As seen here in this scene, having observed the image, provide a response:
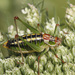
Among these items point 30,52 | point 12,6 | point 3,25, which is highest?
point 12,6

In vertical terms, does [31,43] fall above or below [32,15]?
below

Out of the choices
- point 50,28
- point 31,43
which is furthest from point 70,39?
point 31,43

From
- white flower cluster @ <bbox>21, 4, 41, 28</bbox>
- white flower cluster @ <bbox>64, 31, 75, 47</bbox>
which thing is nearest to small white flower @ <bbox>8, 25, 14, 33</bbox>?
white flower cluster @ <bbox>21, 4, 41, 28</bbox>

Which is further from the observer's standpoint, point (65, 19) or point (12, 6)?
point (12, 6)

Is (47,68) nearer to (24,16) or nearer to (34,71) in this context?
(34,71)

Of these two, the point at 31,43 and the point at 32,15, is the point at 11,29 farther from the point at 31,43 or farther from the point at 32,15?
the point at 31,43

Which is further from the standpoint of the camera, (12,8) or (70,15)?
(12,8)

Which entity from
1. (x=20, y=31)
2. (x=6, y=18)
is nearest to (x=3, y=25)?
(x=6, y=18)

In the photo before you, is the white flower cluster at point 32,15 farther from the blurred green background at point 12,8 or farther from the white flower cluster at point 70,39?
the white flower cluster at point 70,39
